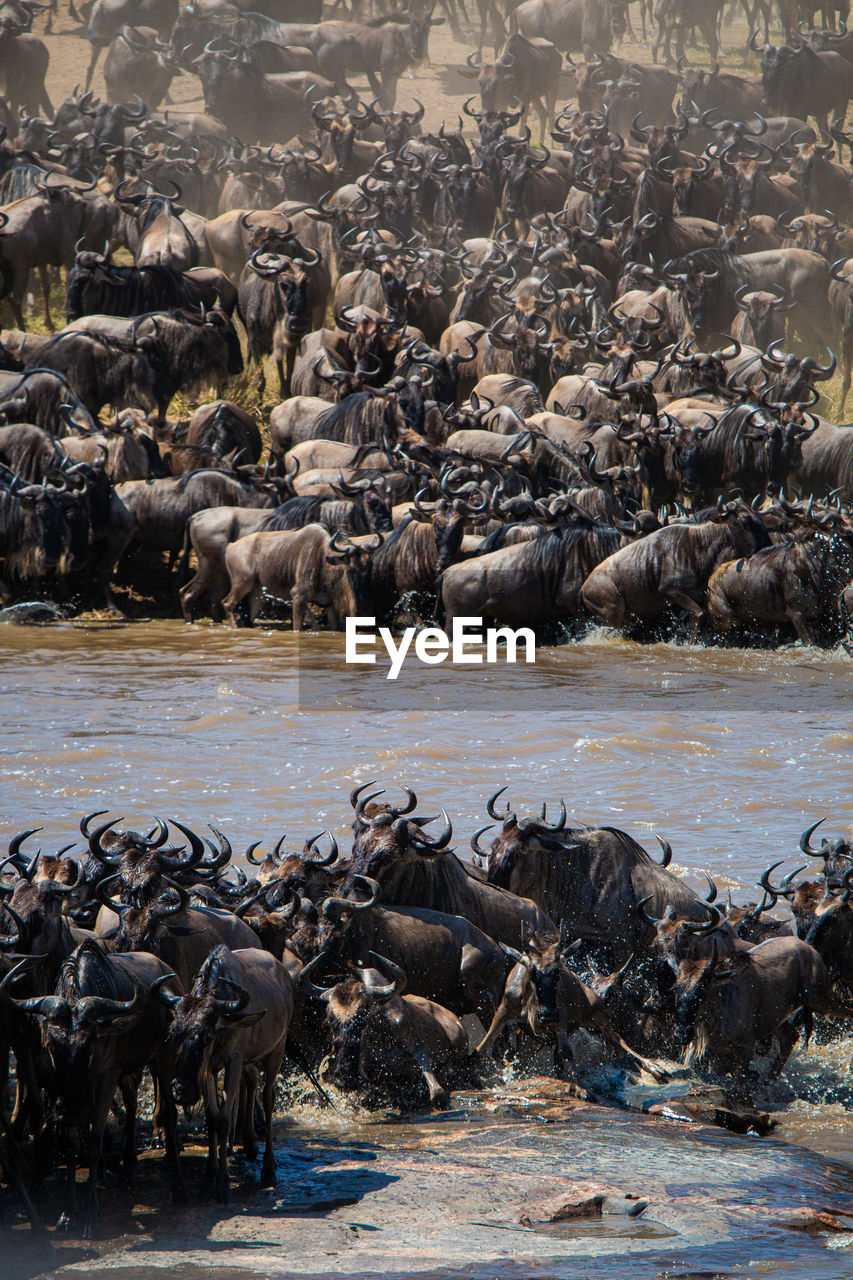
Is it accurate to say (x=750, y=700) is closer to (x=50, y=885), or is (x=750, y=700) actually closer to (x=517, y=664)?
(x=517, y=664)

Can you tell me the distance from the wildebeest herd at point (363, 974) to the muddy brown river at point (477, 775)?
1.07 ft

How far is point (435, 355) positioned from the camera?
20.7 meters

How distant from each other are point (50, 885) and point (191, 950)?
26.1 inches

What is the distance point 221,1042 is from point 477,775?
236 inches

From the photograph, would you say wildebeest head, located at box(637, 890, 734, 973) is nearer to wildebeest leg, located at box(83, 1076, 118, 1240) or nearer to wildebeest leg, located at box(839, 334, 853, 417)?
wildebeest leg, located at box(83, 1076, 118, 1240)

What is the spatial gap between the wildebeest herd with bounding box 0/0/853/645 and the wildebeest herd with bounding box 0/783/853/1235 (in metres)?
8.52

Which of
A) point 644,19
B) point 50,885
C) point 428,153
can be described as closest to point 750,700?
point 50,885

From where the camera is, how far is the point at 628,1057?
6.77 meters

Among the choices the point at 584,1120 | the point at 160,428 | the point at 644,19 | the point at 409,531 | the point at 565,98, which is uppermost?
the point at 644,19

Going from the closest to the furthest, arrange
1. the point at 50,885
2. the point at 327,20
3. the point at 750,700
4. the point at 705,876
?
1. the point at 50,885
2. the point at 705,876
3. the point at 750,700
4. the point at 327,20

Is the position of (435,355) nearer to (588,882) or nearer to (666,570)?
(666,570)

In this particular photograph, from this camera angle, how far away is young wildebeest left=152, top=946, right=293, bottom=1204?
5160mm

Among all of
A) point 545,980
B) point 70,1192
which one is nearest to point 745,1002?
point 545,980

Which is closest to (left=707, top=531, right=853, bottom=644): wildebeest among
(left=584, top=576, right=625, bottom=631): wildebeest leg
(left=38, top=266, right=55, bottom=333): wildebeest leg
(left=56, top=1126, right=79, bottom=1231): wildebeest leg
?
(left=584, top=576, right=625, bottom=631): wildebeest leg
